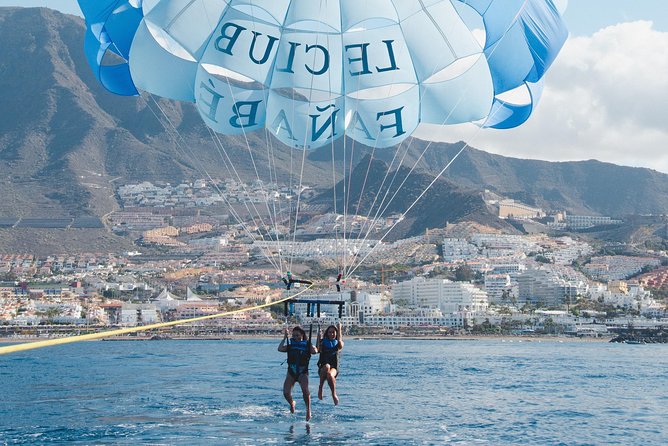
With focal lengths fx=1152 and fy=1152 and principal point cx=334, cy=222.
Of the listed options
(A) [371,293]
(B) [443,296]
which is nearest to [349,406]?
(B) [443,296]

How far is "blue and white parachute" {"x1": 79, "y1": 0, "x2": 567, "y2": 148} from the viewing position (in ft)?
75.8

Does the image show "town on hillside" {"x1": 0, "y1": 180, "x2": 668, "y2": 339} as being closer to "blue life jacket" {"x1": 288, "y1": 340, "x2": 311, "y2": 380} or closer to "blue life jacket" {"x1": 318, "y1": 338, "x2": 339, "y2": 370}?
"blue life jacket" {"x1": 288, "y1": 340, "x2": 311, "y2": 380}

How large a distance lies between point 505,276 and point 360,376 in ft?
375

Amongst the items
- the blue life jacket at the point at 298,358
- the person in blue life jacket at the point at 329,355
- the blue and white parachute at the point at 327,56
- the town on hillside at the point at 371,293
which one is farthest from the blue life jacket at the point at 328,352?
the town on hillside at the point at 371,293

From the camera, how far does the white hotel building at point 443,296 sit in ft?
434

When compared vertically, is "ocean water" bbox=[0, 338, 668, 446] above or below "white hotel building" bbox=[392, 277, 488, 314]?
below

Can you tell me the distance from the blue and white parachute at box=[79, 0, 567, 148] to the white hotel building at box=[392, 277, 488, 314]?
105m

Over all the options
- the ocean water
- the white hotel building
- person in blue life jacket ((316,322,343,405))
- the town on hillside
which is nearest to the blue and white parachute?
person in blue life jacket ((316,322,343,405))

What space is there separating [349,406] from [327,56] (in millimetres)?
10448

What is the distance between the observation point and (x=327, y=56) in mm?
23750

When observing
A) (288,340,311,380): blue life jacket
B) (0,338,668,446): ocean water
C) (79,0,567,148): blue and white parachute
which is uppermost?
(79,0,567,148): blue and white parachute

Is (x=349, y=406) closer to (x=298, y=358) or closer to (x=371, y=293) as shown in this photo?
(x=298, y=358)

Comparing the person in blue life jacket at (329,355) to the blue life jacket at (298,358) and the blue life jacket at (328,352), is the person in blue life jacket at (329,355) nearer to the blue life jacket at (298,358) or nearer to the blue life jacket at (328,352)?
the blue life jacket at (328,352)

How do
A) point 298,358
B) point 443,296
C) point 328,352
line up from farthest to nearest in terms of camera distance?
point 443,296
point 298,358
point 328,352
